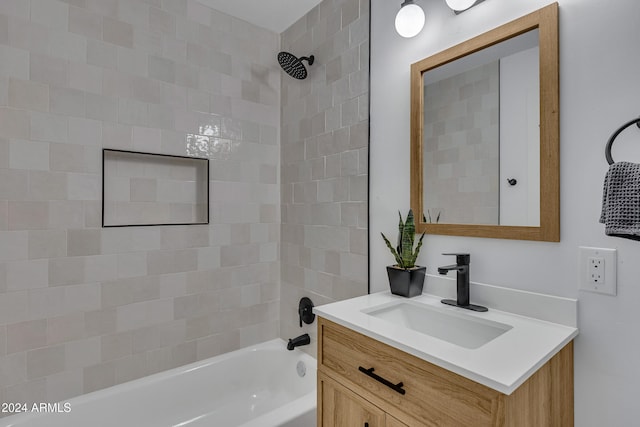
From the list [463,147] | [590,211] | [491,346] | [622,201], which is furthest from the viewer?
[463,147]

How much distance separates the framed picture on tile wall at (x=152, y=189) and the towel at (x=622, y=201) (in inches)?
75.4

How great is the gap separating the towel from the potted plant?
2.17 ft

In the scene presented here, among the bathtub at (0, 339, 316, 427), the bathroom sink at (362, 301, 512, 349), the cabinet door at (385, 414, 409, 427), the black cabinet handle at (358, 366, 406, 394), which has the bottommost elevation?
the bathtub at (0, 339, 316, 427)

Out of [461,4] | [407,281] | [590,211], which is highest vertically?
[461,4]

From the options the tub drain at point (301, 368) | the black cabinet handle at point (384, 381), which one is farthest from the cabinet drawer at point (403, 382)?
the tub drain at point (301, 368)

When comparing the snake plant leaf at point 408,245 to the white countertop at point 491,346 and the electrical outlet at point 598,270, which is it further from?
the electrical outlet at point 598,270

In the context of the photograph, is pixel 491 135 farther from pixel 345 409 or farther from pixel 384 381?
pixel 345 409

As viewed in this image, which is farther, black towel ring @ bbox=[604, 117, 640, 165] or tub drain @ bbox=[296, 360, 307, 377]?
tub drain @ bbox=[296, 360, 307, 377]

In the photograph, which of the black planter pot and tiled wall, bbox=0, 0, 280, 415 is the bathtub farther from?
the black planter pot

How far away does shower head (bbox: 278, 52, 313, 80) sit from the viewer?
6.65 ft

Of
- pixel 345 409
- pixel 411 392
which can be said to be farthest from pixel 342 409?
pixel 411 392

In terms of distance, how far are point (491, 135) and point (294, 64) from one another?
4.04 feet

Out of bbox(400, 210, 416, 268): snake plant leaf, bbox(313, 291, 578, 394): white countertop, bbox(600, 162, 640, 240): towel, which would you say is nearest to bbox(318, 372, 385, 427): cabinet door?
bbox(313, 291, 578, 394): white countertop

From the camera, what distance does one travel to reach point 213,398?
2096 mm
